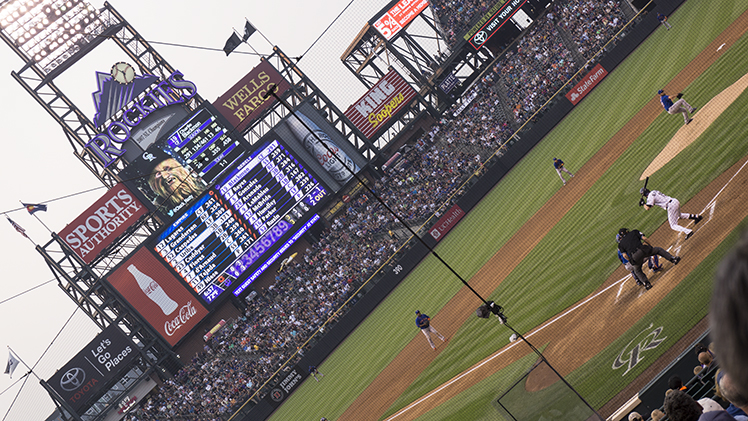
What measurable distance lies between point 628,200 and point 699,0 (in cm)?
1611

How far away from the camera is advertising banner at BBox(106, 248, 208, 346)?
31859mm

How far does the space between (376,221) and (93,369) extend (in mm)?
17594

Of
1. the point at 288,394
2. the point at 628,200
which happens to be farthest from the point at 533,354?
the point at 288,394

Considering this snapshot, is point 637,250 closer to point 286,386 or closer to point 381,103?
point 286,386

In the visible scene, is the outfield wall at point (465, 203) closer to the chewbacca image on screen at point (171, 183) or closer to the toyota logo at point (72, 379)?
the toyota logo at point (72, 379)

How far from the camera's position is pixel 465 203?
97.5 feet

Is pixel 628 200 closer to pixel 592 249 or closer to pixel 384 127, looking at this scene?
pixel 592 249

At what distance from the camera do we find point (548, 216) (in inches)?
845

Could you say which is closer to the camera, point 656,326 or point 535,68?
point 656,326

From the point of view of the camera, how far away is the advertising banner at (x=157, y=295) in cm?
3186

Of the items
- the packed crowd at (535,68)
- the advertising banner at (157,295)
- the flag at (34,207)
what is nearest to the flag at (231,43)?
the advertising banner at (157,295)

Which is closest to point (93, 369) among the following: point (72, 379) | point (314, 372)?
point (72, 379)

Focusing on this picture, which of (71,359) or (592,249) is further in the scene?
(71,359)

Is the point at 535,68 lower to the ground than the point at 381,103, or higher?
lower
